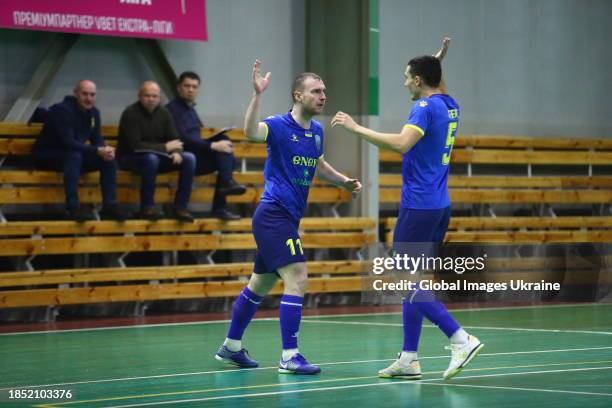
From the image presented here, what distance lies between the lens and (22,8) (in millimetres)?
14828

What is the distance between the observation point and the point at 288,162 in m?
8.59

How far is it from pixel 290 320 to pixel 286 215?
82 cm

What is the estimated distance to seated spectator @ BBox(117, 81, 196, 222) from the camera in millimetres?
14688

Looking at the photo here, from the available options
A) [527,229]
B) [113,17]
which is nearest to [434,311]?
[113,17]

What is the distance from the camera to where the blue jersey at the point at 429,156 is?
7.95 m

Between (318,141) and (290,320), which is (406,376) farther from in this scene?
(318,141)

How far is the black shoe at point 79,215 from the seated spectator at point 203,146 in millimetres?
1845

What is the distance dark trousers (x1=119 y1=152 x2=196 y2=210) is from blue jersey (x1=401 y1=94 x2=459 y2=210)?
23.0 feet

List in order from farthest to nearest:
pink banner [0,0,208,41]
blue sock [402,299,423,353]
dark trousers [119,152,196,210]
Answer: pink banner [0,0,208,41]
dark trousers [119,152,196,210]
blue sock [402,299,423,353]

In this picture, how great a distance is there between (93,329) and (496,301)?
21.9 ft

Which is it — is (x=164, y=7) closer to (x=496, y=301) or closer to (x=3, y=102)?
(x=3, y=102)

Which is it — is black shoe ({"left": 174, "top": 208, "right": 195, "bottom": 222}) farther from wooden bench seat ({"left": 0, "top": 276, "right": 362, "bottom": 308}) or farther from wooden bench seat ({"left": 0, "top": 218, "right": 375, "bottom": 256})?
wooden bench seat ({"left": 0, "top": 276, "right": 362, "bottom": 308})

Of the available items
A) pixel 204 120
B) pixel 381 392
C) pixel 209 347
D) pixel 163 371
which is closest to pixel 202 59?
pixel 204 120

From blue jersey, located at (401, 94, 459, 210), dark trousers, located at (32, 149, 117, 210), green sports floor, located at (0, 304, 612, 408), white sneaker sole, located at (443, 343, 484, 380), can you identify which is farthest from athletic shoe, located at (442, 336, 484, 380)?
dark trousers, located at (32, 149, 117, 210)
